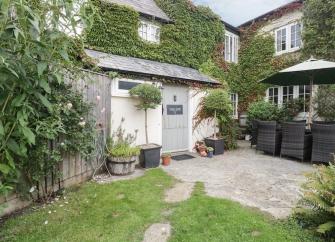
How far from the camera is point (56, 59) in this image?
311cm

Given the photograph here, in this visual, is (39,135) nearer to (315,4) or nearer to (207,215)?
(207,215)

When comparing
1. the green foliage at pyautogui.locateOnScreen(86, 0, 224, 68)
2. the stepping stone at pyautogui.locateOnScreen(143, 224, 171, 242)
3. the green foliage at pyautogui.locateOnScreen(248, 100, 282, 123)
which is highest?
the green foliage at pyautogui.locateOnScreen(86, 0, 224, 68)

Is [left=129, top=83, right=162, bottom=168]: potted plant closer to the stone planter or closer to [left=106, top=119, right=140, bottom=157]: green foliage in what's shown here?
[left=106, top=119, right=140, bottom=157]: green foliage

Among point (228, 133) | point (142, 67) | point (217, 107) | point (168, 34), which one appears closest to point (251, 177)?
point (217, 107)

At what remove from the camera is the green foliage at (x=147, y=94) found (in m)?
6.64

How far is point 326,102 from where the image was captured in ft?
34.1

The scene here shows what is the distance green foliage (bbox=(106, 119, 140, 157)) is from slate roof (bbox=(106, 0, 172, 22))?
5180 mm

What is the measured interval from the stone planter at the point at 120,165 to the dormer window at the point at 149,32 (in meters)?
5.28

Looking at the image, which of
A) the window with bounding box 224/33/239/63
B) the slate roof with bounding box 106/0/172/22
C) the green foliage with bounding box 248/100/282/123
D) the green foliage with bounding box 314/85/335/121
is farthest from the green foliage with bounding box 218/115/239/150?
the window with bounding box 224/33/239/63

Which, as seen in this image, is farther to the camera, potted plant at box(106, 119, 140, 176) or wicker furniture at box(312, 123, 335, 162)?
wicker furniture at box(312, 123, 335, 162)

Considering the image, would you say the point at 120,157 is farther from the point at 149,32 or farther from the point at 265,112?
the point at 265,112

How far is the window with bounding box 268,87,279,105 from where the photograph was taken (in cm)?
1285

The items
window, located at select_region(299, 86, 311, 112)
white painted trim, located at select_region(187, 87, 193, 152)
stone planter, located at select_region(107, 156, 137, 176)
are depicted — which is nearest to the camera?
stone planter, located at select_region(107, 156, 137, 176)

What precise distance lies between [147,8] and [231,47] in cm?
542
